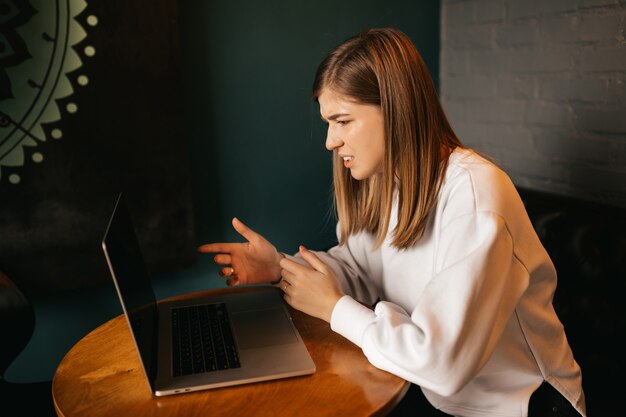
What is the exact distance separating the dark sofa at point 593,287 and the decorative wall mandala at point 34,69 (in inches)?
50.3

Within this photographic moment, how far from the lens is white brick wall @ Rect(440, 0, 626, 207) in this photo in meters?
1.59

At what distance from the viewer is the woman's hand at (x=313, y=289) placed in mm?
1099

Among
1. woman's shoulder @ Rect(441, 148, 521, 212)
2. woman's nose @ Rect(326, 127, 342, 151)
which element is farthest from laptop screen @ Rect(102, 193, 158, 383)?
woman's shoulder @ Rect(441, 148, 521, 212)

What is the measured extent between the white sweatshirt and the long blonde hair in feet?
0.12

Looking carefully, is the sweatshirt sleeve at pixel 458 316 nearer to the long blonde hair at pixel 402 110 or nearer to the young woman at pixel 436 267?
the young woman at pixel 436 267

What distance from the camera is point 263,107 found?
1938 millimetres

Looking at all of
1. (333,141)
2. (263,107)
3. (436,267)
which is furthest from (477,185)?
(263,107)

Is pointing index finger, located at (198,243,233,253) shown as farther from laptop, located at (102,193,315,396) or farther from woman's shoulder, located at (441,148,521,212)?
woman's shoulder, located at (441,148,521,212)

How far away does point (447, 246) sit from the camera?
101 cm

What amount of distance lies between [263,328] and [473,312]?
421 millimetres

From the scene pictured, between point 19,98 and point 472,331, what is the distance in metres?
1.25

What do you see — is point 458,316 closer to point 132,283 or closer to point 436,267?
point 436,267

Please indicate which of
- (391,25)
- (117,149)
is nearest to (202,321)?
(117,149)

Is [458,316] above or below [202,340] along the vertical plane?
above
